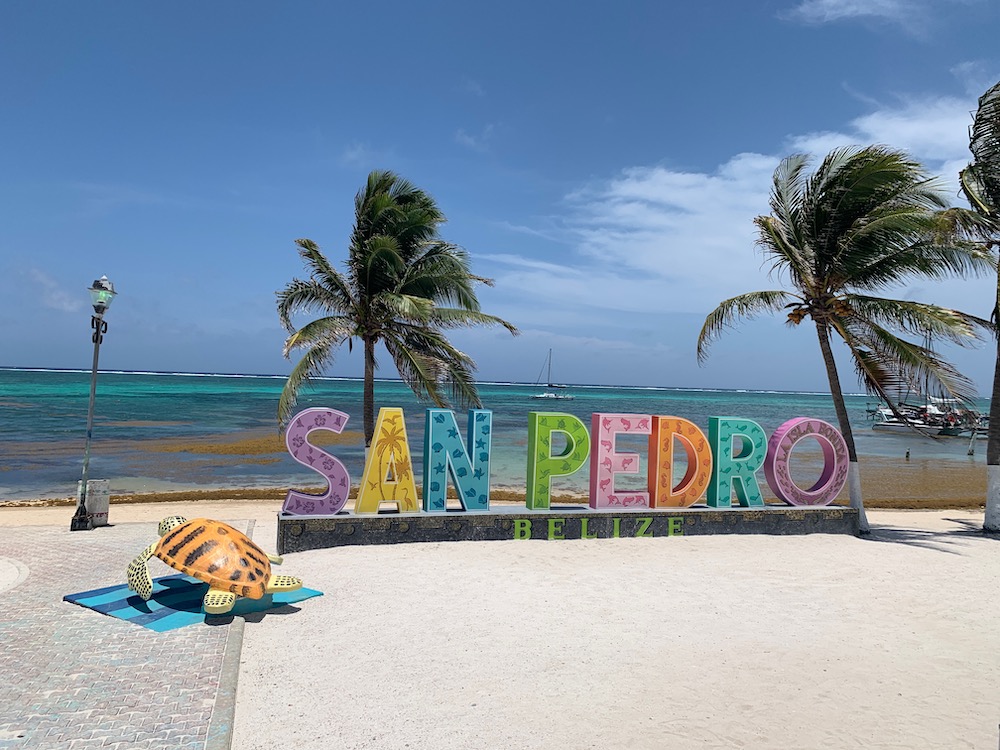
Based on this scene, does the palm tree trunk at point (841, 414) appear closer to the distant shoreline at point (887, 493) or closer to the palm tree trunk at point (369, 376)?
the distant shoreline at point (887, 493)

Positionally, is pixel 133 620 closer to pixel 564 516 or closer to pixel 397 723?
pixel 397 723

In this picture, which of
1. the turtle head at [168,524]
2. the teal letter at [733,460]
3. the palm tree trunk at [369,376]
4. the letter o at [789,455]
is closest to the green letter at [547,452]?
the teal letter at [733,460]

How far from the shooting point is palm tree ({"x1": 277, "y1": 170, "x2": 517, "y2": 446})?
1595 cm

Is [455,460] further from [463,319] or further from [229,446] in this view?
[229,446]

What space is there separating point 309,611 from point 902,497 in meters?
23.8

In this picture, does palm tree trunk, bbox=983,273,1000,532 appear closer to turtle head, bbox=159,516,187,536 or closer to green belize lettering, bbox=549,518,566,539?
green belize lettering, bbox=549,518,566,539

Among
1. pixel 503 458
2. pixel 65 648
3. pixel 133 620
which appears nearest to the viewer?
pixel 65 648

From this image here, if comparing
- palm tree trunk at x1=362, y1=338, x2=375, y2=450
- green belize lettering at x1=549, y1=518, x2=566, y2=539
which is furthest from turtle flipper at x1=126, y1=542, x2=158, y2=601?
palm tree trunk at x1=362, y1=338, x2=375, y2=450

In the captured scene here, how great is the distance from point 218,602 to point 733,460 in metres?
10.8

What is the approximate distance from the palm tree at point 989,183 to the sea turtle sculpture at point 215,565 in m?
15.5

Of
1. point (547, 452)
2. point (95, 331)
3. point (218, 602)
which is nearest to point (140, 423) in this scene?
point (95, 331)

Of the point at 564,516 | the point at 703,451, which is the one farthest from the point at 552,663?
the point at 703,451

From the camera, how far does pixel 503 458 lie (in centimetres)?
3381

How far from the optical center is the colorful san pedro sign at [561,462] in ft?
41.0
